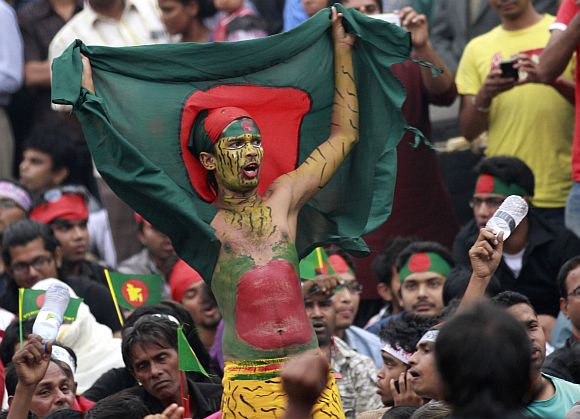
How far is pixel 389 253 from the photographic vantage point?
8.55 m

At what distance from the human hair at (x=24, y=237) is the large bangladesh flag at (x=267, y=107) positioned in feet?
9.39

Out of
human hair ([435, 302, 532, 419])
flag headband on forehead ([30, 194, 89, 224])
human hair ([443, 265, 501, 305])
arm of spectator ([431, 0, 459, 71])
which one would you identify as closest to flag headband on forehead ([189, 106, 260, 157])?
human hair ([443, 265, 501, 305])

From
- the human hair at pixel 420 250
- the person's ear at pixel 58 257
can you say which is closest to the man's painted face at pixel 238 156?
the human hair at pixel 420 250

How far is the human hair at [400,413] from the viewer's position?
5.71 m

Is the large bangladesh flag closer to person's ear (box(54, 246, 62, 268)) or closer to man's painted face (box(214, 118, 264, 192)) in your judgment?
man's painted face (box(214, 118, 264, 192))

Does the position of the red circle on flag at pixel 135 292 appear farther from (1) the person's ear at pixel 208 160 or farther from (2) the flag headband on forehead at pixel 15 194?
(2) the flag headband on forehead at pixel 15 194

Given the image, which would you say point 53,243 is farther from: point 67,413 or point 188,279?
point 67,413

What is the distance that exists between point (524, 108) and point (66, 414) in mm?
3751

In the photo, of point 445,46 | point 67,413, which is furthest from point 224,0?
point 67,413

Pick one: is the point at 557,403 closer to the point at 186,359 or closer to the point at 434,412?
the point at 434,412

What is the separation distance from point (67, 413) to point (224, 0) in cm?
462

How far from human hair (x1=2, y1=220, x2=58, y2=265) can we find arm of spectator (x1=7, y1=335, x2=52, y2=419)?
2.82m

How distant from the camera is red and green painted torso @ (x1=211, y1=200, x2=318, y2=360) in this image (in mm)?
5418

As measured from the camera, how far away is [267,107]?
19.8 ft
